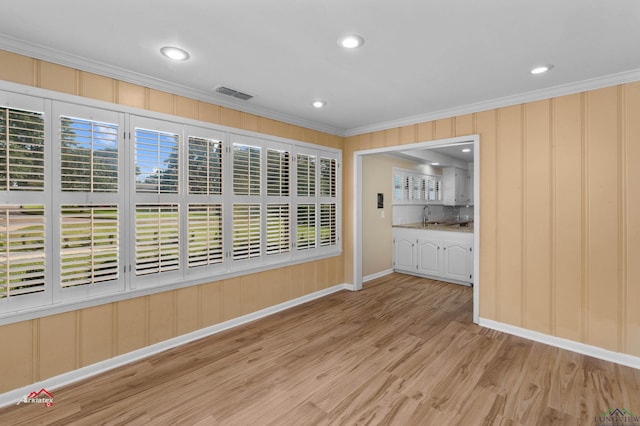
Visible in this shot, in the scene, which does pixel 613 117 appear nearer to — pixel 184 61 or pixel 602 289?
pixel 602 289

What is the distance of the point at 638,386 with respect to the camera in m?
2.37

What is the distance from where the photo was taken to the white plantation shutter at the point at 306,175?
420cm

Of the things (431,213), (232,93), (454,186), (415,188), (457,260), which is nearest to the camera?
(232,93)

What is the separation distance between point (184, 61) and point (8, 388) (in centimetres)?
278

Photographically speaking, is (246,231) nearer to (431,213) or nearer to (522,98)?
(522,98)

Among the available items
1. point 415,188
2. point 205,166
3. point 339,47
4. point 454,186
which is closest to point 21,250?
point 205,166

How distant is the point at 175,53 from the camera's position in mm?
2326

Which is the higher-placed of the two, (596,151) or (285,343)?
(596,151)

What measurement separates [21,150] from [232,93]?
179 cm

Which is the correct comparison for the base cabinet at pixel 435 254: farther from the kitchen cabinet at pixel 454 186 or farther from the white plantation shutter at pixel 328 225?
the kitchen cabinet at pixel 454 186

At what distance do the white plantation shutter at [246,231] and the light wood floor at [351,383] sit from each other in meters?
0.86

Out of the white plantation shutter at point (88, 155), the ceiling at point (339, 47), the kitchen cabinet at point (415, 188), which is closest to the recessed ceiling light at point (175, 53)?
the ceiling at point (339, 47)

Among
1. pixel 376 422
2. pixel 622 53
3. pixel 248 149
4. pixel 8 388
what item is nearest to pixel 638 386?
pixel 376 422

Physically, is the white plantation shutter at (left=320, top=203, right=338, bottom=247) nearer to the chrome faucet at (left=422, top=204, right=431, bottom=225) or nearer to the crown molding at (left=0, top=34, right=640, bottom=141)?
the crown molding at (left=0, top=34, right=640, bottom=141)
